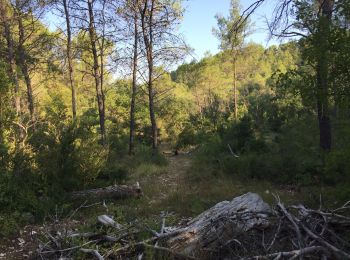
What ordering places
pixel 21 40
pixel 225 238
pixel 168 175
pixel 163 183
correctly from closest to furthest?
pixel 225 238, pixel 163 183, pixel 168 175, pixel 21 40

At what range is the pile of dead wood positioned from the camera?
4.17m

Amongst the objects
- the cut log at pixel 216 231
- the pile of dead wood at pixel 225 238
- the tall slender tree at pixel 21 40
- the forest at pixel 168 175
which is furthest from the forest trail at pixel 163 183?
the tall slender tree at pixel 21 40

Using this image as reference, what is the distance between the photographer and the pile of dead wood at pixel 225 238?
4.17 metres

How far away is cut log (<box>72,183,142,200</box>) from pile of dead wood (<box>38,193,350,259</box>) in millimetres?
2991

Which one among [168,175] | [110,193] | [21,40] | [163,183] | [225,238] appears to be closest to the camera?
[225,238]

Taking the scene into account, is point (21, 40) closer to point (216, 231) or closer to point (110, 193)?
point (110, 193)

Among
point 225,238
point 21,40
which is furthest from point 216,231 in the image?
point 21,40

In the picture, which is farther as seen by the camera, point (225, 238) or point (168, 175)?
point (168, 175)

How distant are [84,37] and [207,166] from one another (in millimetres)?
8145

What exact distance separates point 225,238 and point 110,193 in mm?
4407

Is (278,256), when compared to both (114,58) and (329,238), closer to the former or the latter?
(329,238)

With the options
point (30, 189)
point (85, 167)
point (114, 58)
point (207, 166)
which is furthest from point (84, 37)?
point (30, 189)

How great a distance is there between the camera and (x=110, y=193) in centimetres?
845

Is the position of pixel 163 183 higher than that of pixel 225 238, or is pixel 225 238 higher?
pixel 225 238
